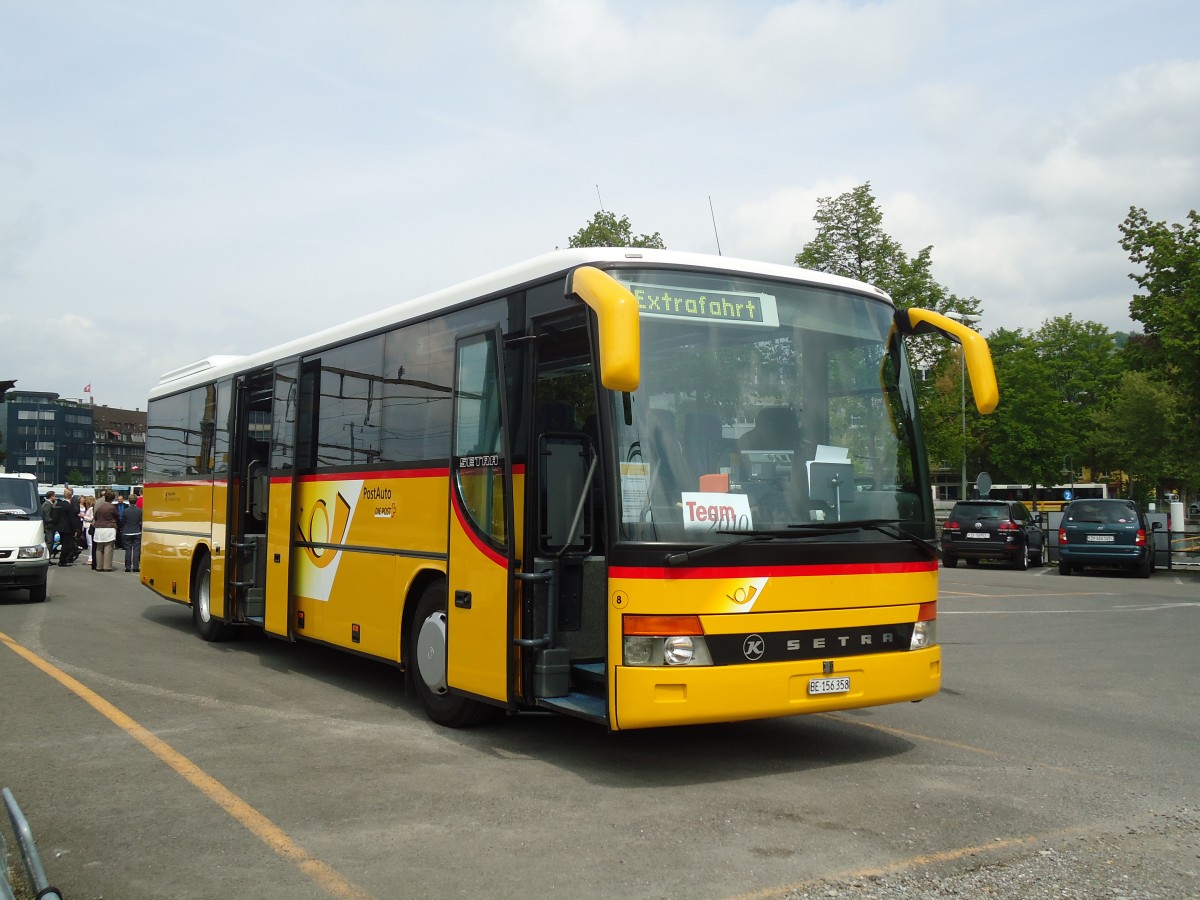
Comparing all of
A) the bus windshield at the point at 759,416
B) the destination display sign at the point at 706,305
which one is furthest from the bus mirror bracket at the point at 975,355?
the destination display sign at the point at 706,305

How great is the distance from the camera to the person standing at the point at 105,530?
2589 centimetres

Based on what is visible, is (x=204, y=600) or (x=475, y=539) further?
(x=204, y=600)

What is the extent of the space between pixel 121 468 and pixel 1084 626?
17646 cm

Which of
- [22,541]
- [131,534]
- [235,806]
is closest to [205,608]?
[22,541]

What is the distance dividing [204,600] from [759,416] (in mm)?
8647

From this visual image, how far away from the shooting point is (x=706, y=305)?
6.83 meters

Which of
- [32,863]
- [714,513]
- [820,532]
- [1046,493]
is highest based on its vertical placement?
[1046,493]

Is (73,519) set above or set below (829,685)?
above

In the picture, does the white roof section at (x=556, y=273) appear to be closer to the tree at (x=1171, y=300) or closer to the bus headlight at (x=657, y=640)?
the bus headlight at (x=657, y=640)

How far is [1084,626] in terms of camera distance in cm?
1511

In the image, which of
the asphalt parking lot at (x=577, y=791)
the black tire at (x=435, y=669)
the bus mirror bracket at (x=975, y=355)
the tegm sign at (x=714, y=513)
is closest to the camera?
the asphalt parking lot at (x=577, y=791)

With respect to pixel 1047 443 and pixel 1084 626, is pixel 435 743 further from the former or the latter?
pixel 1047 443

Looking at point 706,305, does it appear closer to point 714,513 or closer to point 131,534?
point 714,513

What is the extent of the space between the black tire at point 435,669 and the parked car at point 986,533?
916 inches
